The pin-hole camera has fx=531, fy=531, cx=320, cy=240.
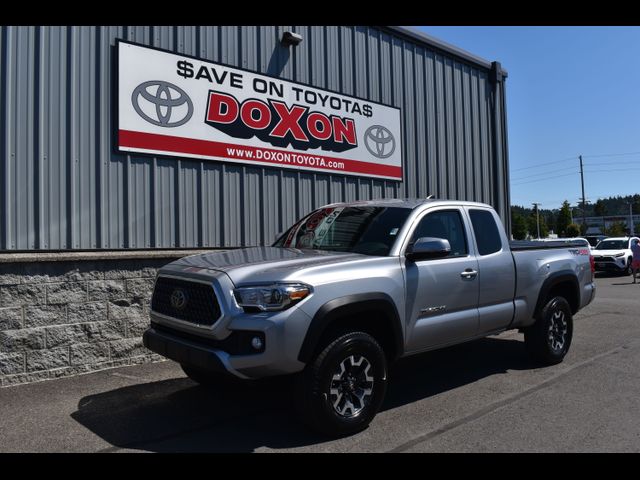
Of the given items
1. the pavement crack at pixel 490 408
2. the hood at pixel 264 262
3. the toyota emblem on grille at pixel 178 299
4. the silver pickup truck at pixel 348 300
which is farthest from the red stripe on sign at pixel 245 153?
the pavement crack at pixel 490 408

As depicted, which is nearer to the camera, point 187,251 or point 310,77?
point 187,251

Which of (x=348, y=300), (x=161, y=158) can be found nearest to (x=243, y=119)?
(x=161, y=158)

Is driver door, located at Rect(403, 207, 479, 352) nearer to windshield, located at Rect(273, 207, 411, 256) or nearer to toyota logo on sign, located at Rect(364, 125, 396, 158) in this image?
windshield, located at Rect(273, 207, 411, 256)

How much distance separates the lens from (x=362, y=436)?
4.16 m

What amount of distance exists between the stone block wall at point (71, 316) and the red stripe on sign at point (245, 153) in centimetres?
159

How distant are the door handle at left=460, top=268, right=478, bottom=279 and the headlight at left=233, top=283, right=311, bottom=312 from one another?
2000 millimetres

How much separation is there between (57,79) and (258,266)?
4223 millimetres

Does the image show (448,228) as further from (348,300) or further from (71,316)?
(71,316)

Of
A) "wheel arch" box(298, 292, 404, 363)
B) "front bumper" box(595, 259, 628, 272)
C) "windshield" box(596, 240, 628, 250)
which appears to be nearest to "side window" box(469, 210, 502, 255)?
"wheel arch" box(298, 292, 404, 363)

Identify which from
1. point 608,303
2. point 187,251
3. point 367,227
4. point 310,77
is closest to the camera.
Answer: point 367,227

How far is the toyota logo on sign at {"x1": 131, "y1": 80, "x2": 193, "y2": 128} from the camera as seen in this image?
7113mm

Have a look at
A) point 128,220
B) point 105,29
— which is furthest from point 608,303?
point 105,29

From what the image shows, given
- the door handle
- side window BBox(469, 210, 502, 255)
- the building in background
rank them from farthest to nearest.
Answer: the building in background, side window BBox(469, 210, 502, 255), the door handle
